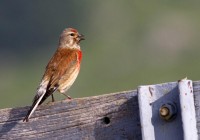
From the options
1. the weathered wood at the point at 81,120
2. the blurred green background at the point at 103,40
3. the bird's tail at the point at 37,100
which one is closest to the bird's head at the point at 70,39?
the bird's tail at the point at 37,100

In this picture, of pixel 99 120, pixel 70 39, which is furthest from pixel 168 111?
pixel 70 39

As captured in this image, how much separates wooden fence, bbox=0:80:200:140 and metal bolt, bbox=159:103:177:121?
0.02m

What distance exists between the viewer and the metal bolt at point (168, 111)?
16.3ft

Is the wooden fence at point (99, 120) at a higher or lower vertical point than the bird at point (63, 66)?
lower

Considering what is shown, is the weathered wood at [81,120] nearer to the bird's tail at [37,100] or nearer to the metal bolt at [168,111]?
the bird's tail at [37,100]

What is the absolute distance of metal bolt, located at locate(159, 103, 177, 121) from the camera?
4973 mm

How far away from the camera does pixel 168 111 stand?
4.99 metres

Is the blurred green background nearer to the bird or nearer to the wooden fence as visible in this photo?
the bird

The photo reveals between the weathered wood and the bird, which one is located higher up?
the bird

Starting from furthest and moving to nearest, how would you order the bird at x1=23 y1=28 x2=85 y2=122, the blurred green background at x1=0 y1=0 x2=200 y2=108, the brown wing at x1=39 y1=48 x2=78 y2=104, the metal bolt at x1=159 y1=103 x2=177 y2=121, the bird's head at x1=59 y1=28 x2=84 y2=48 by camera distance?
the blurred green background at x1=0 y1=0 x2=200 y2=108
the bird's head at x1=59 y1=28 x2=84 y2=48
the brown wing at x1=39 y1=48 x2=78 y2=104
the bird at x1=23 y1=28 x2=85 y2=122
the metal bolt at x1=159 y1=103 x2=177 y2=121

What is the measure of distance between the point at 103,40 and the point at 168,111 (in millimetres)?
94625

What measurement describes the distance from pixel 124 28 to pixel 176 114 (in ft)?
314

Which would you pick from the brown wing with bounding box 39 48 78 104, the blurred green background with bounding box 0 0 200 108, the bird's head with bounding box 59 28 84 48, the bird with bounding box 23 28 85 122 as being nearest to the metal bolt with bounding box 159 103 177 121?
the bird with bounding box 23 28 85 122

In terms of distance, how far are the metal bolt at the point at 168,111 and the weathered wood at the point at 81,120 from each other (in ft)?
0.75
